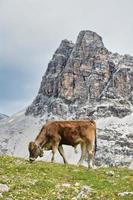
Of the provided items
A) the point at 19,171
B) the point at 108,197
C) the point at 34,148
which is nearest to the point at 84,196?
the point at 108,197

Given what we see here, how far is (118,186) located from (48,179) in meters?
3.31

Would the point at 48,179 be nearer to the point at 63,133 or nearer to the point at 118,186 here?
the point at 118,186

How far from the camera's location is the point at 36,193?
72.4ft

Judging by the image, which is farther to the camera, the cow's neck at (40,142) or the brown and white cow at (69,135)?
the brown and white cow at (69,135)

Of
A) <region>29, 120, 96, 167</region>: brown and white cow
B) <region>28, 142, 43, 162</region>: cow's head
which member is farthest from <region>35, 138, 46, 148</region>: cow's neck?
<region>28, 142, 43, 162</region>: cow's head

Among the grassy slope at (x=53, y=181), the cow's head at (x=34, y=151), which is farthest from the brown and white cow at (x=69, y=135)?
the grassy slope at (x=53, y=181)

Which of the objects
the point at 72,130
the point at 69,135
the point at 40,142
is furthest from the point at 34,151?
the point at 72,130

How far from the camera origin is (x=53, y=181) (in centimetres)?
2455

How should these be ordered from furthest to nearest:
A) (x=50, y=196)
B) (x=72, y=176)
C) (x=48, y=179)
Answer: (x=72, y=176) < (x=48, y=179) < (x=50, y=196)

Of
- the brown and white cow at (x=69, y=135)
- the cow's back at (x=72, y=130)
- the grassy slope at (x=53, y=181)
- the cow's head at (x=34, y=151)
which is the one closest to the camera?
the grassy slope at (x=53, y=181)

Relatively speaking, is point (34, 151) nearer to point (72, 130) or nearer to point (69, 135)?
point (69, 135)

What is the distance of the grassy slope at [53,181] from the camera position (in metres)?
22.0

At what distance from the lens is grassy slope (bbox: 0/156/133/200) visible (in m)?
22.0

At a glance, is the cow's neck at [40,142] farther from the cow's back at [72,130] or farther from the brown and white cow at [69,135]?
the cow's back at [72,130]
